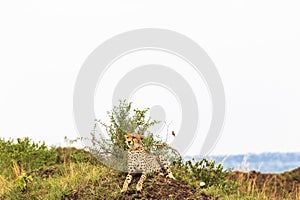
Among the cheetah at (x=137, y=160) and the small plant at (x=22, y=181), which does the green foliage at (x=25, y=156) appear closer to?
the small plant at (x=22, y=181)

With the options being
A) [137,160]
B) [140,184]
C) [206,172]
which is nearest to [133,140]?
[137,160]

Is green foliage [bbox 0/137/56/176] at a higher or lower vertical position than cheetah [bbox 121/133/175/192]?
higher

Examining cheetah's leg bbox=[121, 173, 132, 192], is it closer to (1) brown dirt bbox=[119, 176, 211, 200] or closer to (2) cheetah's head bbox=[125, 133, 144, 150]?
(1) brown dirt bbox=[119, 176, 211, 200]

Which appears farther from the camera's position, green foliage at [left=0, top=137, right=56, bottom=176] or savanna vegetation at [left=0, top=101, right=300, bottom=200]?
green foliage at [left=0, top=137, right=56, bottom=176]

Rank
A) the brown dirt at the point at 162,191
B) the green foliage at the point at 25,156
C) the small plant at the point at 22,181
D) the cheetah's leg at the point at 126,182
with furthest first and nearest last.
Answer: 1. the green foliage at the point at 25,156
2. the small plant at the point at 22,181
3. the cheetah's leg at the point at 126,182
4. the brown dirt at the point at 162,191

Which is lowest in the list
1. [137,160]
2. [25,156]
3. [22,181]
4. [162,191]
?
[162,191]

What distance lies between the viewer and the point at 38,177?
35.7ft

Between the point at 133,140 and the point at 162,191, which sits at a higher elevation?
the point at 133,140

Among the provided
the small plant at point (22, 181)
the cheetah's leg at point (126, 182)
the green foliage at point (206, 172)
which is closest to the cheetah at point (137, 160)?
the cheetah's leg at point (126, 182)

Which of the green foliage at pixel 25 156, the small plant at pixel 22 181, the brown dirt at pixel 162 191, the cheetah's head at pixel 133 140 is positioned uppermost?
the green foliage at pixel 25 156

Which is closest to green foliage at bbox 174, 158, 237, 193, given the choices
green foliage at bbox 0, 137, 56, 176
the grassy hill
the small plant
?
the grassy hill

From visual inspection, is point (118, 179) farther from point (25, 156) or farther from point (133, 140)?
point (25, 156)

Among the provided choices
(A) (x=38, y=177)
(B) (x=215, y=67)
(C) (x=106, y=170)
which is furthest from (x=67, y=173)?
(B) (x=215, y=67)

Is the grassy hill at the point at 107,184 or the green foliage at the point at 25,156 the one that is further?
the green foliage at the point at 25,156
